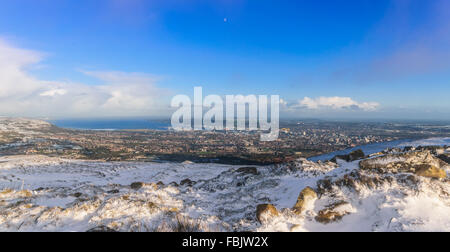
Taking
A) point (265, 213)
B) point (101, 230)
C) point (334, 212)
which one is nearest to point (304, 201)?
point (334, 212)

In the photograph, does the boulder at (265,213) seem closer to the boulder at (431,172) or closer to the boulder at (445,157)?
the boulder at (431,172)

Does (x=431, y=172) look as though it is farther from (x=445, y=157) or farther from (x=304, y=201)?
(x=445, y=157)

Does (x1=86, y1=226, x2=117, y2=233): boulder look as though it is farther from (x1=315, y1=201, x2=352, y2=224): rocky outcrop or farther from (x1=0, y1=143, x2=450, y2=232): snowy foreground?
(x1=315, y1=201, x2=352, y2=224): rocky outcrop

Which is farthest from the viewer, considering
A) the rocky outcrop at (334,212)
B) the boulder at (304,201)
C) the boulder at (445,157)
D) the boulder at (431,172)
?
the boulder at (445,157)

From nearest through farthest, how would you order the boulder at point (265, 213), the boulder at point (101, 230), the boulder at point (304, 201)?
the boulder at point (101, 230)
the boulder at point (265, 213)
the boulder at point (304, 201)

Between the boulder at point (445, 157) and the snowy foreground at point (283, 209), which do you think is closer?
the snowy foreground at point (283, 209)

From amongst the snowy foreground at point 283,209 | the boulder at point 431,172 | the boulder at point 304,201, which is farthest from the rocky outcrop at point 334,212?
the boulder at point 431,172
